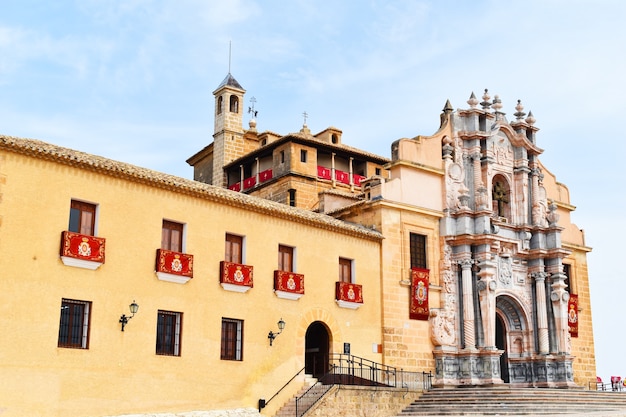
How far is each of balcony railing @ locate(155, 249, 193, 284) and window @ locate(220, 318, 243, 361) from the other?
2105 mm

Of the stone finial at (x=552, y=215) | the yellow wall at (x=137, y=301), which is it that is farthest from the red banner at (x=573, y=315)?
the yellow wall at (x=137, y=301)

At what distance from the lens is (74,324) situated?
811 inches

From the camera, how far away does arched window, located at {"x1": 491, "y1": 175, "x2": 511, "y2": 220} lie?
34688 millimetres

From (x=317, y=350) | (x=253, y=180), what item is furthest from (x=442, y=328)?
(x=253, y=180)

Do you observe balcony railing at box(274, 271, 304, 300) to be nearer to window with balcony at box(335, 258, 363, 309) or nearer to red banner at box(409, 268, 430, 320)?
window with balcony at box(335, 258, 363, 309)

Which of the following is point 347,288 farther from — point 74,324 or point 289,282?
point 74,324

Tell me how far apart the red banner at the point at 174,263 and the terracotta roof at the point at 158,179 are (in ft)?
6.71

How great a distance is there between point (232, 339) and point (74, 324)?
5463mm

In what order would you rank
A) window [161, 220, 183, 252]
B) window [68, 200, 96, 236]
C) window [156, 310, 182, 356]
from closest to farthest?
window [68, 200, 96, 236], window [156, 310, 182, 356], window [161, 220, 183, 252]

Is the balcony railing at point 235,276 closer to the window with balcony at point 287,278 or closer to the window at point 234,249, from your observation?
the window at point 234,249

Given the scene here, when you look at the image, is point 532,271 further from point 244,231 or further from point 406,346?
point 244,231

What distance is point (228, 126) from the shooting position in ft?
150

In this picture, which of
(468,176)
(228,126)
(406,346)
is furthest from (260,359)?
(228,126)

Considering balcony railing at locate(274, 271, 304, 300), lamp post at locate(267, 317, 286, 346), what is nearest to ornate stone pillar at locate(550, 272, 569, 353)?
balcony railing at locate(274, 271, 304, 300)
